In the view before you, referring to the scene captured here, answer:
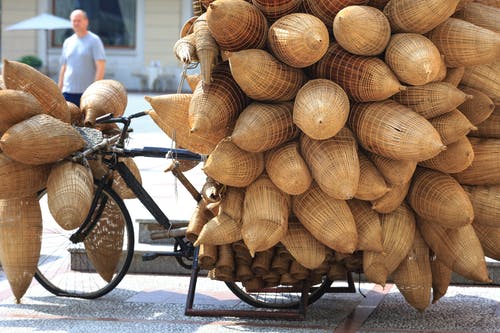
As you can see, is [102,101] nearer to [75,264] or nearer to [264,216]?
[75,264]

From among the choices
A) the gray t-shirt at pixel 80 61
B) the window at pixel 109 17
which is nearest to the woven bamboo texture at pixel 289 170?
the gray t-shirt at pixel 80 61

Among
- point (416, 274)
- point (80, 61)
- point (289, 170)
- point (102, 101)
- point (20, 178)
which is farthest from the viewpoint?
point (80, 61)

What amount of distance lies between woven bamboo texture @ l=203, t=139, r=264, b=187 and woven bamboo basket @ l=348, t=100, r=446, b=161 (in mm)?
528

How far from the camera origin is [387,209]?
15.1 ft

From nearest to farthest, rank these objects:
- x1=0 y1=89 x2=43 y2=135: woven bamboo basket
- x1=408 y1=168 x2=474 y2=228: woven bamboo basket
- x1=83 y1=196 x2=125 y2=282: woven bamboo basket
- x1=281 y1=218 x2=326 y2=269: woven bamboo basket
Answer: x1=408 y1=168 x2=474 y2=228: woven bamboo basket
x1=281 y1=218 x2=326 y2=269: woven bamboo basket
x1=0 y1=89 x2=43 y2=135: woven bamboo basket
x1=83 y1=196 x2=125 y2=282: woven bamboo basket

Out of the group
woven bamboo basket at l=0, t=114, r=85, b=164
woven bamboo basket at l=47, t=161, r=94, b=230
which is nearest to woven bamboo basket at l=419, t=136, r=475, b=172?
woven bamboo basket at l=47, t=161, r=94, b=230

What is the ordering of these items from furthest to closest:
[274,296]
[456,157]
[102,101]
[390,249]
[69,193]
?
A: 1. [102,101]
2. [274,296]
3. [69,193]
4. [390,249]
5. [456,157]

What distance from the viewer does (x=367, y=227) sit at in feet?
15.0

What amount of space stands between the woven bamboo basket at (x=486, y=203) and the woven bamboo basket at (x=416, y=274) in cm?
32

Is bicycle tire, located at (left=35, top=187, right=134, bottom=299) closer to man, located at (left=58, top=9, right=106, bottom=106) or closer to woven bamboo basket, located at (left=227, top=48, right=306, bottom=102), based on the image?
woven bamboo basket, located at (left=227, top=48, right=306, bottom=102)

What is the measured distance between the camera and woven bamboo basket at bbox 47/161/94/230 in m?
4.77

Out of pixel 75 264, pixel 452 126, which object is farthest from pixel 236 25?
pixel 75 264

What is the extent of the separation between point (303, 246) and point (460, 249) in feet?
2.55

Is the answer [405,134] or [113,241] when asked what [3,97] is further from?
[405,134]
